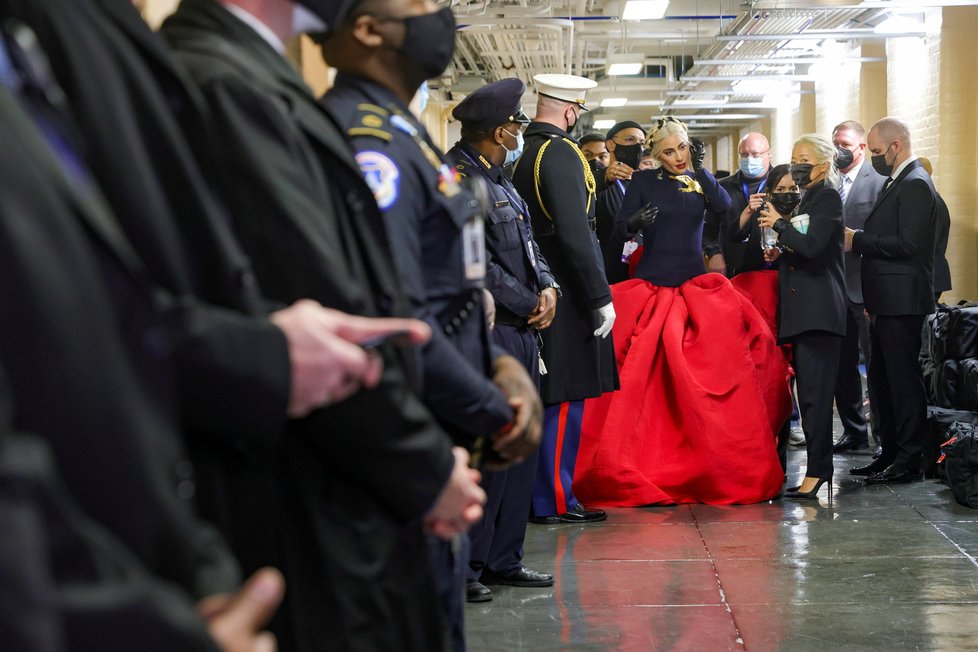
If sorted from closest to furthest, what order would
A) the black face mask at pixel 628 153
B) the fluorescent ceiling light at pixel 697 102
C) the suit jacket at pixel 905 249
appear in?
the suit jacket at pixel 905 249, the black face mask at pixel 628 153, the fluorescent ceiling light at pixel 697 102

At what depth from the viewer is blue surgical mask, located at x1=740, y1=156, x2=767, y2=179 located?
7.14m

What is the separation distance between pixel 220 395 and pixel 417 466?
37cm

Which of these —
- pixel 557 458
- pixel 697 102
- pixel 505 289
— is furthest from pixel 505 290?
pixel 697 102

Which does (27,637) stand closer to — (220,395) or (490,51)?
(220,395)

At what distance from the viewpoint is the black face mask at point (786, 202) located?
5363 millimetres

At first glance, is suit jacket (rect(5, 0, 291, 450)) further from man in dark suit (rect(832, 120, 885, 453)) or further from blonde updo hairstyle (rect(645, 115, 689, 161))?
man in dark suit (rect(832, 120, 885, 453))

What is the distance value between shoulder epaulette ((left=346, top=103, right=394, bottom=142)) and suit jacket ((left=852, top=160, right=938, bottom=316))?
4.13m

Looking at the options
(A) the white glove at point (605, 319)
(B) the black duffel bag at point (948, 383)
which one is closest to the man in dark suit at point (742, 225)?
(B) the black duffel bag at point (948, 383)

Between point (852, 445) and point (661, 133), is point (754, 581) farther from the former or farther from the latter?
point (852, 445)

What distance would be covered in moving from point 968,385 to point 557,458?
79.0 inches

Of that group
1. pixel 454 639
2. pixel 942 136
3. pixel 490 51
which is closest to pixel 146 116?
pixel 454 639

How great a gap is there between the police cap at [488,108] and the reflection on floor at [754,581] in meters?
1.62

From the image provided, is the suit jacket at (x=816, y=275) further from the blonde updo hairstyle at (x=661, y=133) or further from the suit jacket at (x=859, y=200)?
the suit jacket at (x=859, y=200)

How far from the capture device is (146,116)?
1.01 meters
